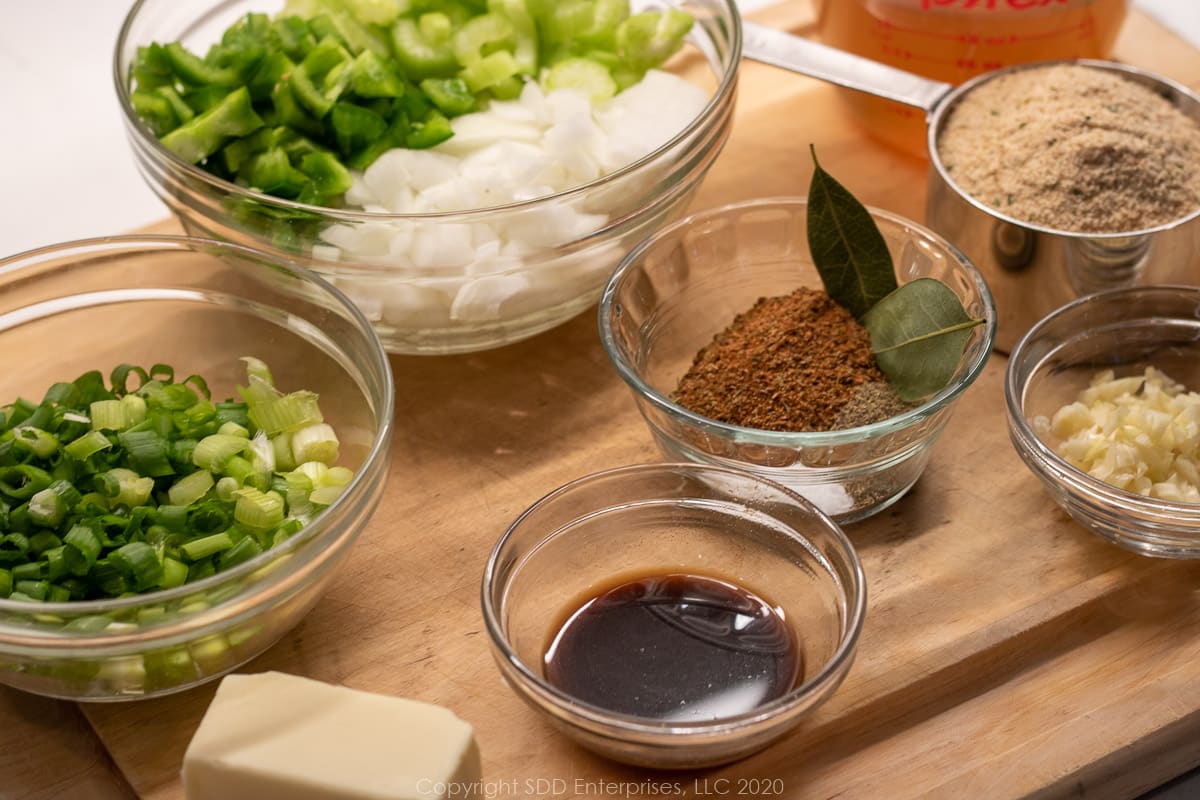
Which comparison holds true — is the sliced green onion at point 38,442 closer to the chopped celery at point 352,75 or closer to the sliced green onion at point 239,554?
the sliced green onion at point 239,554

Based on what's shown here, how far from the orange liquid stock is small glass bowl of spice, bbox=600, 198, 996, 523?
15.5 inches

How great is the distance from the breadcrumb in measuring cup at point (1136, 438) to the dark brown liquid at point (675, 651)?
426 mm

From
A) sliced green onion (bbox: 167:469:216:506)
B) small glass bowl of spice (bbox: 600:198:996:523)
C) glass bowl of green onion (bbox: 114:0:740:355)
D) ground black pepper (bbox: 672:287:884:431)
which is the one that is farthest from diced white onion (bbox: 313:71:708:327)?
sliced green onion (bbox: 167:469:216:506)

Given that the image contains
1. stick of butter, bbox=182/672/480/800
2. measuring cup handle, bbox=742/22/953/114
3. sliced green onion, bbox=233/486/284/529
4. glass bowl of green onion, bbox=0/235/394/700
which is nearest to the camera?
stick of butter, bbox=182/672/480/800

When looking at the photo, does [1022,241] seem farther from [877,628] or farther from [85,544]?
[85,544]

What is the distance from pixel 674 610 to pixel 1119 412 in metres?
0.59

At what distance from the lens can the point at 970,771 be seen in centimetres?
133

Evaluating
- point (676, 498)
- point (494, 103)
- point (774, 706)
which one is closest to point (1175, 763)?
point (774, 706)

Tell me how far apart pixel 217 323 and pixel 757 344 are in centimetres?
71

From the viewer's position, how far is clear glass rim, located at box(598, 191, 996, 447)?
142cm

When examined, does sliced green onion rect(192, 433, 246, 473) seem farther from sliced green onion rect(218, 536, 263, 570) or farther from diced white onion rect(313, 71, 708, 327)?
diced white onion rect(313, 71, 708, 327)

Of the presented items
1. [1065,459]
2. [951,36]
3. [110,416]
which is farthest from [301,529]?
[951,36]

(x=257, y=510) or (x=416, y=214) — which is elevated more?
(x=416, y=214)

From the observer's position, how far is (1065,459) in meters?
1.53
